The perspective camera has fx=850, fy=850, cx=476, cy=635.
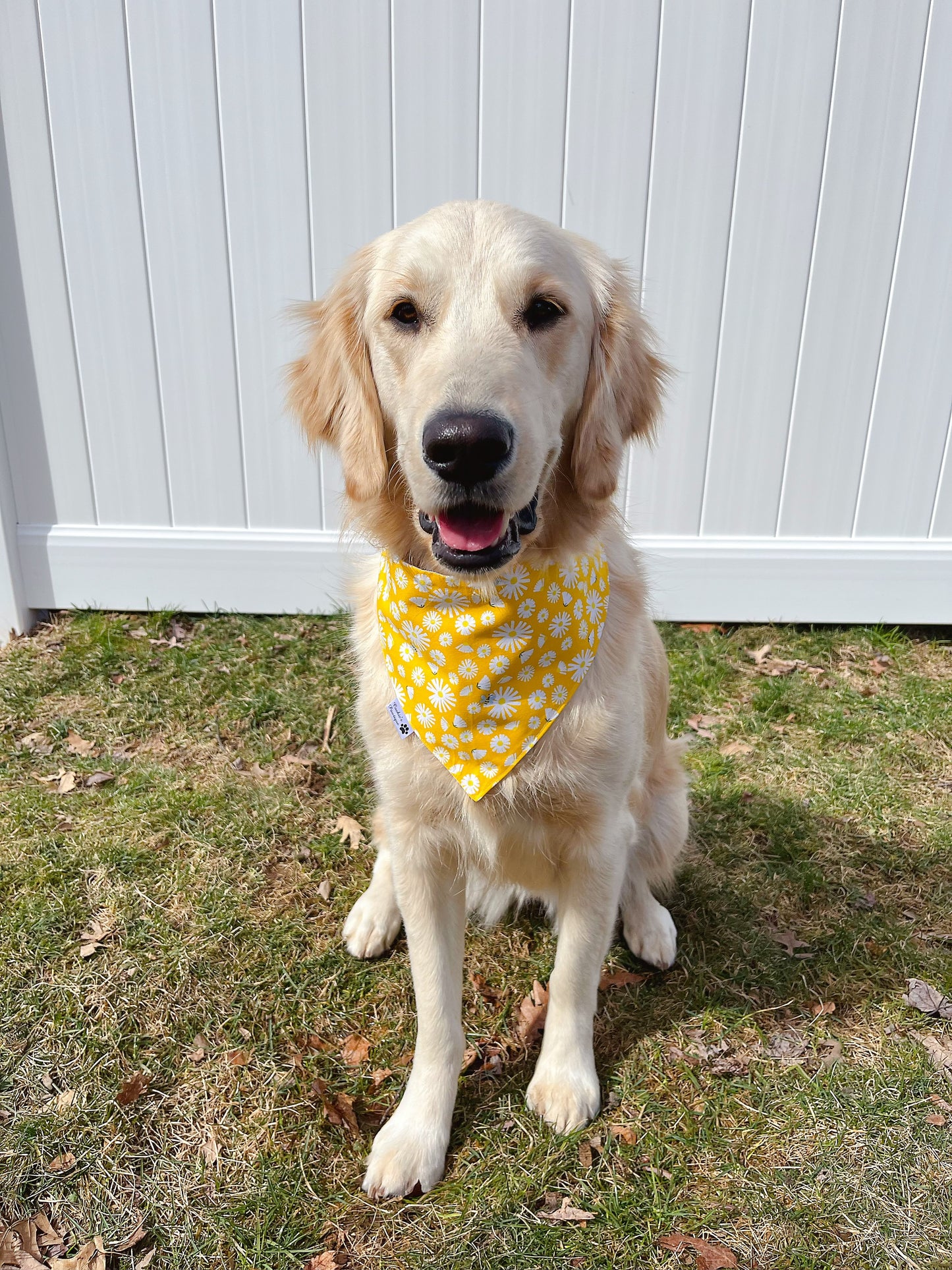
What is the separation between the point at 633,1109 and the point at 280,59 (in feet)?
12.4

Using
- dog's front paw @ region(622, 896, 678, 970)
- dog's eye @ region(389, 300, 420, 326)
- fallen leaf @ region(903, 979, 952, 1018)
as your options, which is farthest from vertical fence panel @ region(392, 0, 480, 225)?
fallen leaf @ region(903, 979, 952, 1018)

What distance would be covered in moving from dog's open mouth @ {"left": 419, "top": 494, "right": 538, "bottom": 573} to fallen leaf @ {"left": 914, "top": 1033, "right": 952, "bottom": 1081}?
1.67 metres

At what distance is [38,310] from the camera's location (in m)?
3.66

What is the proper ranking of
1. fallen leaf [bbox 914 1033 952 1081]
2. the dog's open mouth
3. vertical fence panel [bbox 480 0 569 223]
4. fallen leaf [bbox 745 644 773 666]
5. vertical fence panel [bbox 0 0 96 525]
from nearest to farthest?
the dog's open mouth
fallen leaf [bbox 914 1033 952 1081]
vertical fence panel [bbox 480 0 569 223]
vertical fence panel [bbox 0 0 96 525]
fallen leaf [bbox 745 644 773 666]

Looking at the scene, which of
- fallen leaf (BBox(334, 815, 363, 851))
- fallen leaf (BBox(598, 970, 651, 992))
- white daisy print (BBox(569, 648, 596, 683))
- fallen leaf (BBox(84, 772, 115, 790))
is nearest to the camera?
white daisy print (BBox(569, 648, 596, 683))

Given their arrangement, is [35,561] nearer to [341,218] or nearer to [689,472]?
[341,218]

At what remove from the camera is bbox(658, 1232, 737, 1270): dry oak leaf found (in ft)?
5.60

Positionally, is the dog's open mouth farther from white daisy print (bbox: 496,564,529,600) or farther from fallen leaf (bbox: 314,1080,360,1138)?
fallen leaf (bbox: 314,1080,360,1138)

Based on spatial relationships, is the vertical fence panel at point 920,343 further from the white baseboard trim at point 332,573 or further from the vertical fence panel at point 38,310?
the vertical fence panel at point 38,310

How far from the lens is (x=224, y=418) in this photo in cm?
382

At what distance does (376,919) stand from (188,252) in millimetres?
2855

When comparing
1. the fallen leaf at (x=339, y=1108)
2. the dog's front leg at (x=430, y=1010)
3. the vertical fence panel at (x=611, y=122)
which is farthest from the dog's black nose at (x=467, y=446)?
the vertical fence panel at (x=611, y=122)

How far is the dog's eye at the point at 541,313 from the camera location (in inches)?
66.9

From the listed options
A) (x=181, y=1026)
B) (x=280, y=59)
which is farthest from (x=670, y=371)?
(x=280, y=59)
